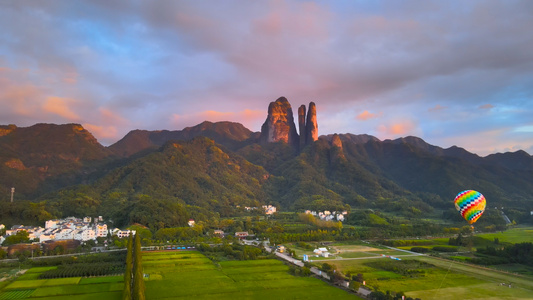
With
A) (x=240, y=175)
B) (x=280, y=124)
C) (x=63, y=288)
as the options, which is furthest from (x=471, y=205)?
(x=280, y=124)

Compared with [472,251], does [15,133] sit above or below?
above

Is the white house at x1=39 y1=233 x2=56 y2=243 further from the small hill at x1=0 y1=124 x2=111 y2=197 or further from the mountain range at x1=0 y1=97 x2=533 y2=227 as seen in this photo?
the small hill at x1=0 y1=124 x2=111 y2=197

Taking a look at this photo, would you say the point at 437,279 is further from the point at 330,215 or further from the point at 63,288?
the point at 330,215

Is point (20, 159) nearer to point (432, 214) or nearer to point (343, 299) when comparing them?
point (343, 299)

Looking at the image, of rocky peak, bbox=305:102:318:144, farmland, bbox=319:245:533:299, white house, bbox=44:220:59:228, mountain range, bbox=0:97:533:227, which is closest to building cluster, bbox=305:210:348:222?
mountain range, bbox=0:97:533:227

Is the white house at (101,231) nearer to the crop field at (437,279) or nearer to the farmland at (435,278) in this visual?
the farmland at (435,278)

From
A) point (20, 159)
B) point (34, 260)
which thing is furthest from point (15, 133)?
point (34, 260)
